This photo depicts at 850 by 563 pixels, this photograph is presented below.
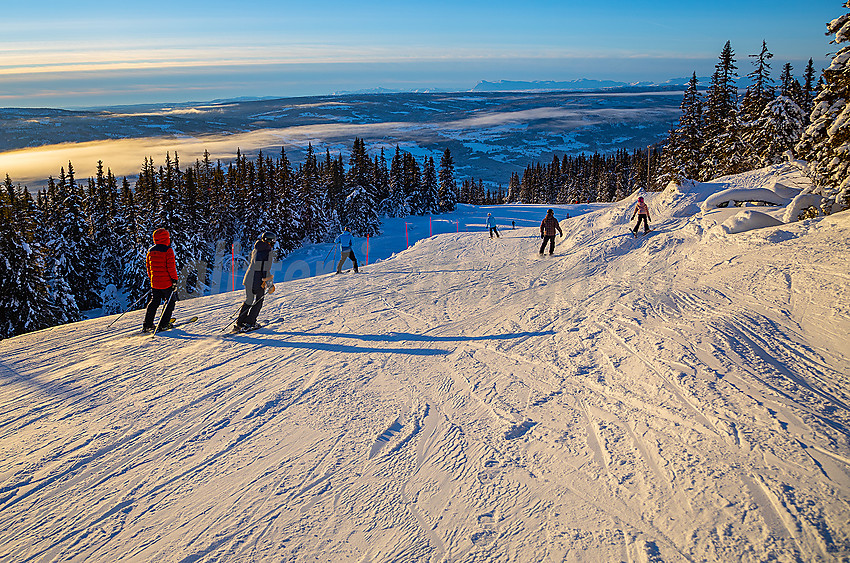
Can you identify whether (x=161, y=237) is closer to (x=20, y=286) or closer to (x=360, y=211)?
(x=20, y=286)

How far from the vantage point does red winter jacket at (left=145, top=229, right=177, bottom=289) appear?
898 centimetres

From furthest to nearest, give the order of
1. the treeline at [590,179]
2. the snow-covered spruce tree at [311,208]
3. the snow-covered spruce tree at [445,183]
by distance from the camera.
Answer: the treeline at [590,179]
the snow-covered spruce tree at [445,183]
the snow-covered spruce tree at [311,208]

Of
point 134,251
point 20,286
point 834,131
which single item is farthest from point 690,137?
point 20,286

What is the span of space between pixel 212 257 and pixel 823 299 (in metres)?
51.3

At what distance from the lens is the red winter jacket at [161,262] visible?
8977 millimetres

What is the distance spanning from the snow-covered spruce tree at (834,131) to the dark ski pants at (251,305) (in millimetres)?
15694

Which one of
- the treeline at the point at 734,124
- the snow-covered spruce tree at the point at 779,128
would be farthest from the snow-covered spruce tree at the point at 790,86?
the snow-covered spruce tree at the point at 779,128

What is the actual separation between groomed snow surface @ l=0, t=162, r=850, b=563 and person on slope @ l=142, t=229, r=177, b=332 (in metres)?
0.59

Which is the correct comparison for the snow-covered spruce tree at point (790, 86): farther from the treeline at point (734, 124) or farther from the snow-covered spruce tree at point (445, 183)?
the snow-covered spruce tree at point (445, 183)

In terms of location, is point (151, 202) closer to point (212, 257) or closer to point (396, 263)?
point (212, 257)

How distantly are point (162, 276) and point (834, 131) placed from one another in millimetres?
19452

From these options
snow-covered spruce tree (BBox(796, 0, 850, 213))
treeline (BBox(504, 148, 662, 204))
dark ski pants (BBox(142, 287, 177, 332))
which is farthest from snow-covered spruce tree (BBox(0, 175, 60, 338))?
treeline (BBox(504, 148, 662, 204))

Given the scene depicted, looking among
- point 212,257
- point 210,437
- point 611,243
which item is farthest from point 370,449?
point 212,257

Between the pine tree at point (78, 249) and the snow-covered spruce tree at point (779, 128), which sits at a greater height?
the snow-covered spruce tree at point (779, 128)
